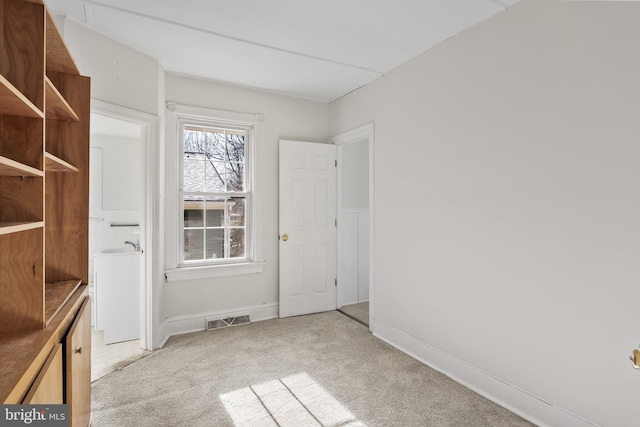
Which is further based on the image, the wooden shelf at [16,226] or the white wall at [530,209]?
the white wall at [530,209]

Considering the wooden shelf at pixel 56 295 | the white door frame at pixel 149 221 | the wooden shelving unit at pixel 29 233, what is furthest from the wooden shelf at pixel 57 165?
the white door frame at pixel 149 221

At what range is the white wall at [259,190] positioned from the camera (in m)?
3.50

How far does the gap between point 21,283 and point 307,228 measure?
9.96 feet

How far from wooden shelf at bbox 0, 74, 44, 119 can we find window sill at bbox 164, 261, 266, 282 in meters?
2.42

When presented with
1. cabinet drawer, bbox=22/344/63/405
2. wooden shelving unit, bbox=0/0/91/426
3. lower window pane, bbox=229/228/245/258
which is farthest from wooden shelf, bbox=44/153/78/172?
lower window pane, bbox=229/228/245/258

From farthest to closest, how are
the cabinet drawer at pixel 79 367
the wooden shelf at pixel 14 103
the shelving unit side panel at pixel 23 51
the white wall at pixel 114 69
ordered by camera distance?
the white wall at pixel 114 69 → the cabinet drawer at pixel 79 367 → the shelving unit side panel at pixel 23 51 → the wooden shelf at pixel 14 103

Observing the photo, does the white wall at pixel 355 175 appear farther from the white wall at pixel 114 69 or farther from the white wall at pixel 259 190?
the white wall at pixel 114 69

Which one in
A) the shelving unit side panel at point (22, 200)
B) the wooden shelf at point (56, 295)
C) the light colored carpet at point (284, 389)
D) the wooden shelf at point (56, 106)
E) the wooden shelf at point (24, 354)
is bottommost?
the light colored carpet at point (284, 389)

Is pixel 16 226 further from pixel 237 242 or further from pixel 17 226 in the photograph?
pixel 237 242

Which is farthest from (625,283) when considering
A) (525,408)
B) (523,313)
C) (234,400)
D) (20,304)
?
(20,304)

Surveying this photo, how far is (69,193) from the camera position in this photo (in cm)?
192

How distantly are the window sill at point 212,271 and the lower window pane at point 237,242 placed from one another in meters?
0.16

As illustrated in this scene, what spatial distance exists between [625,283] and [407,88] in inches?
87.7

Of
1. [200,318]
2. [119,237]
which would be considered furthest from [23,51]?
[119,237]
